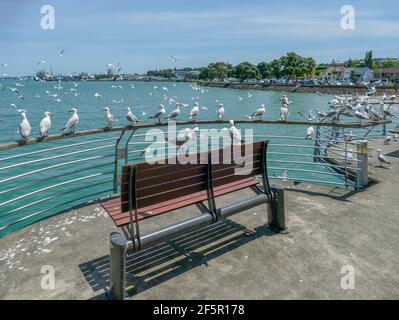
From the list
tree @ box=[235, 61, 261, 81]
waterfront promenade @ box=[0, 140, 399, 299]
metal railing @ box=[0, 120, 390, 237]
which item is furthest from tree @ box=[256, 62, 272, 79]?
waterfront promenade @ box=[0, 140, 399, 299]

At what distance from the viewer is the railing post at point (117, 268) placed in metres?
2.73

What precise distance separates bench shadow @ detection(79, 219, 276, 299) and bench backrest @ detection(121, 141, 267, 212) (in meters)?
0.69

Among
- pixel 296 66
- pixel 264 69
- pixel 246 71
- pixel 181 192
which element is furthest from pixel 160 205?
pixel 264 69

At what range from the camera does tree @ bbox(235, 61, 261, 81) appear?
5109 inches

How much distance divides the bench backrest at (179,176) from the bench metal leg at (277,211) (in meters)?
0.33

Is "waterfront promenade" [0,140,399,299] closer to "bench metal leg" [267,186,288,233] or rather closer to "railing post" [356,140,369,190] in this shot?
"bench metal leg" [267,186,288,233]

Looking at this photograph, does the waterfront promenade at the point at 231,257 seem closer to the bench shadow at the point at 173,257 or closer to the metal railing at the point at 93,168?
the bench shadow at the point at 173,257

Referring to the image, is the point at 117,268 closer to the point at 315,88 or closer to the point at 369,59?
the point at 315,88

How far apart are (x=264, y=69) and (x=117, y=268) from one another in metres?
138

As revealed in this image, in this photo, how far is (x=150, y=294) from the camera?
9.60ft

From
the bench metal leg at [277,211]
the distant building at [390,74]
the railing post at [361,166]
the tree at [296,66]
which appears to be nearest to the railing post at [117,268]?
the bench metal leg at [277,211]

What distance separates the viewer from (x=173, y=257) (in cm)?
351
